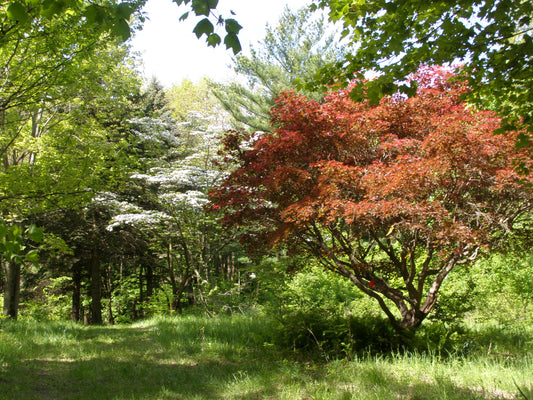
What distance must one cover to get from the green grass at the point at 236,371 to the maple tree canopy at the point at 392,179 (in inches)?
44.7

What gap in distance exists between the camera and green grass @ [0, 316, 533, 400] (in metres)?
3.76

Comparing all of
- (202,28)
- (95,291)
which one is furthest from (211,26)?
(95,291)

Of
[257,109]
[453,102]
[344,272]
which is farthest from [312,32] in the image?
[344,272]

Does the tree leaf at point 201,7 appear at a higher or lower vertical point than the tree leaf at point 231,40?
higher

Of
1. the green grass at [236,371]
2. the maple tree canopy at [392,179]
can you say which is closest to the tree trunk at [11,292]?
the green grass at [236,371]

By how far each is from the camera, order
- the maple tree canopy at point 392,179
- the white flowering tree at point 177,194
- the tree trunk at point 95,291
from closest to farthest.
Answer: the maple tree canopy at point 392,179
the white flowering tree at point 177,194
the tree trunk at point 95,291

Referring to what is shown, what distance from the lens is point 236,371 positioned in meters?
4.77

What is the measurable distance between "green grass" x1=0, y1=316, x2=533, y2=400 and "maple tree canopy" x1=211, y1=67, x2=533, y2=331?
113 cm

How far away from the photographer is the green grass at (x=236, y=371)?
12.3ft

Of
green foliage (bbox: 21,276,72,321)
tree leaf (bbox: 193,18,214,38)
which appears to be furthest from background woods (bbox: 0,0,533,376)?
green foliage (bbox: 21,276,72,321)

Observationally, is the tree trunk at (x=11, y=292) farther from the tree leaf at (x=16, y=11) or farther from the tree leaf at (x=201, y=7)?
the tree leaf at (x=201, y=7)

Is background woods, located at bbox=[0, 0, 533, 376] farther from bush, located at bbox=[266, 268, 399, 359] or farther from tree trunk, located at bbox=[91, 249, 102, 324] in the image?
tree trunk, located at bbox=[91, 249, 102, 324]

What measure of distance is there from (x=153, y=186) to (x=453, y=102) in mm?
8971

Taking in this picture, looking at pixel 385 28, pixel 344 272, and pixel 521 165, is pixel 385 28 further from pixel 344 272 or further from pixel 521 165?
pixel 344 272
